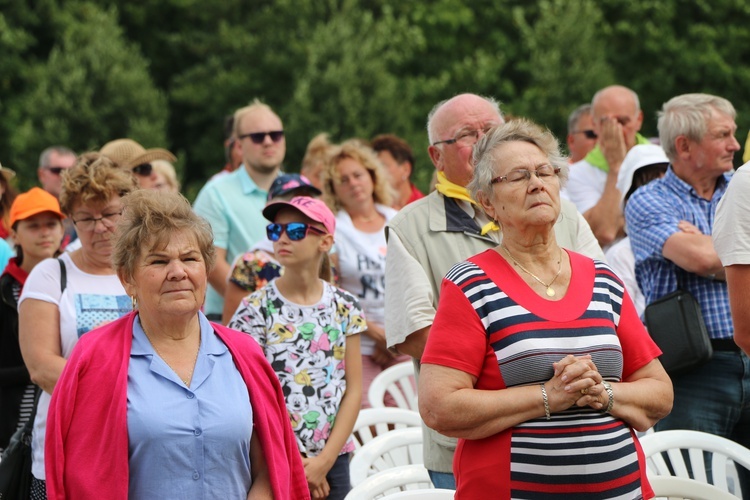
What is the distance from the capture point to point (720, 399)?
4980mm

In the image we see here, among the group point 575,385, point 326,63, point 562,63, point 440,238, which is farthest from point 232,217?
point 562,63

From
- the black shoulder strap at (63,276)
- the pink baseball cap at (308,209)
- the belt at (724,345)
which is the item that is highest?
the pink baseball cap at (308,209)

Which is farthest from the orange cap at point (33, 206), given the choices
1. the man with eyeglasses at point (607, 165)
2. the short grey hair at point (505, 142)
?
the man with eyeglasses at point (607, 165)

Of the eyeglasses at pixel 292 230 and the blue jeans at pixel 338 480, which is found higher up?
the eyeglasses at pixel 292 230

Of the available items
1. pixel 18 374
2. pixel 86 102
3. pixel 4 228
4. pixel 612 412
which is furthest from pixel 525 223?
pixel 86 102

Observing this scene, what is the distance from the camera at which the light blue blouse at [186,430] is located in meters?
3.56

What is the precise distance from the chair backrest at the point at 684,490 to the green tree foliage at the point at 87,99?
15.5 m

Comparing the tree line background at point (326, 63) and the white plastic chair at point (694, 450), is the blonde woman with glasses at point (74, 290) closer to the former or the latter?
the white plastic chair at point (694, 450)

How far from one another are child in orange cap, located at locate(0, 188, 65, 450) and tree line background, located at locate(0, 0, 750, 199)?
12498mm

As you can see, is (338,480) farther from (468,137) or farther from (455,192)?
(468,137)

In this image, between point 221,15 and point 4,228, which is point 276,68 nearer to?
point 221,15

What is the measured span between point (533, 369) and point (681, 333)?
1.89 m

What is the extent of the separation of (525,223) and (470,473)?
811 mm

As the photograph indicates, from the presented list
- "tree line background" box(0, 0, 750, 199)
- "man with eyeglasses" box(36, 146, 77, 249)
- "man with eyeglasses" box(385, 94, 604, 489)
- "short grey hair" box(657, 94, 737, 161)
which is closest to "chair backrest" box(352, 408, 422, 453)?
"man with eyeglasses" box(385, 94, 604, 489)
